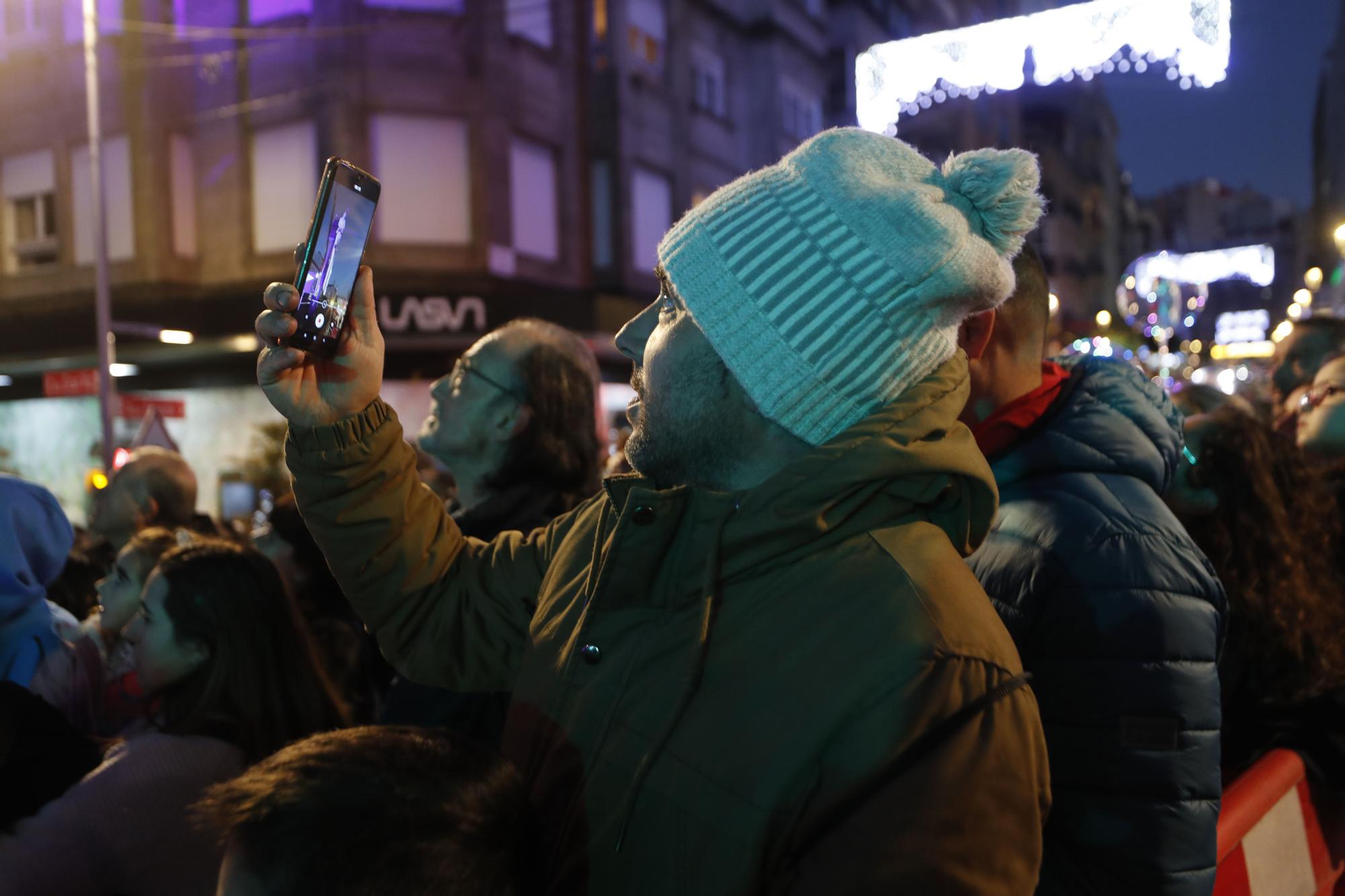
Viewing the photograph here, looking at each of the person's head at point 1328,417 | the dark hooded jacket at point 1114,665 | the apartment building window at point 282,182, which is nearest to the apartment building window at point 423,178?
the apartment building window at point 282,182

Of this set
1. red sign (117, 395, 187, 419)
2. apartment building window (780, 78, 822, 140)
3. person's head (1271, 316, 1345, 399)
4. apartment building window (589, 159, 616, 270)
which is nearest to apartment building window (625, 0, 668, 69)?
apartment building window (589, 159, 616, 270)

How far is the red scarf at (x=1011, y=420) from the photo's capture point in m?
2.18

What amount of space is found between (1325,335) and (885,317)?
6230mm

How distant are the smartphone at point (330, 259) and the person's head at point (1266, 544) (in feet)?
7.94

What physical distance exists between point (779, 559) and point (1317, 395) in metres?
3.98

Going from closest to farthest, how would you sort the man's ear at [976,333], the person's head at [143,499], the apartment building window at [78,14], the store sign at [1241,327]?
the man's ear at [976,333] < the person's head at [143,499] < the apartment building window at [78,14] < the store sign at [1241,327]

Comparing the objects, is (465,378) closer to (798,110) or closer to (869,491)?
(869,491)

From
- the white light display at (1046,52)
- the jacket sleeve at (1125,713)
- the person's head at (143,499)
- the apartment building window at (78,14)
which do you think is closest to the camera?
the jacket sleeve at (1125,713)

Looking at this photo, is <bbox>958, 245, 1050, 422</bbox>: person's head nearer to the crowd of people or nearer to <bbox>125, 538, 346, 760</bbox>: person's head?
the crowd of people

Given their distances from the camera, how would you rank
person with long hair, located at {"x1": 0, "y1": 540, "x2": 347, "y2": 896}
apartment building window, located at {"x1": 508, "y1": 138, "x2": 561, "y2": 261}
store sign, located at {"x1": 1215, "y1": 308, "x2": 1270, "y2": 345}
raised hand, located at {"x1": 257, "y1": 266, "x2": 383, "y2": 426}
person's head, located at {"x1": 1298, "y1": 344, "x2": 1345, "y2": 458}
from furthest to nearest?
store sign, located at {"x1": 1215, "y1": 308, "x2": 1270, "y2": 345} < apartment building window, located at {"x1": 508, "y1": 138, "x2": 561, "y2": 261} < person's head, located at {"x1": 1298, "y1": 344, "x2": 1345, "y2": 458} < person with long hair, located at {"x1": 0, "y1": 540, "x2": 347, "y2": 896} < raised hand, located at {"x1": 257, "y1": 266, "x2": 383, "y2": 426}

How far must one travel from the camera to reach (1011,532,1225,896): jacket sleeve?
1.75 meters

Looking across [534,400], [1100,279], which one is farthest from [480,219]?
[1100,279]

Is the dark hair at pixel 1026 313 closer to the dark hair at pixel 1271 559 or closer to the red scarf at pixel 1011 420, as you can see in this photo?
the red scarf at pixel 1011 420

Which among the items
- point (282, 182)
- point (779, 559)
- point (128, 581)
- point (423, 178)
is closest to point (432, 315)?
point (423, 178)
